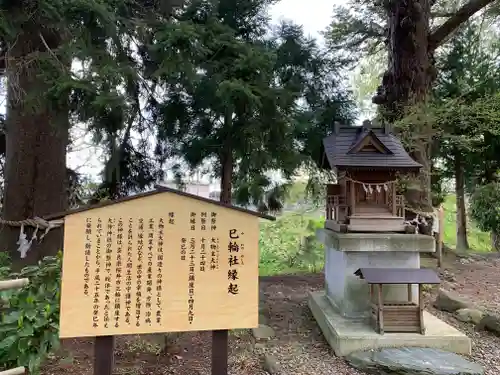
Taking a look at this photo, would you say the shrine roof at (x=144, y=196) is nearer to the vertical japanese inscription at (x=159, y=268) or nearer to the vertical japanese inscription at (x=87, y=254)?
the vertical japanese inscription at (x=87, y=254)

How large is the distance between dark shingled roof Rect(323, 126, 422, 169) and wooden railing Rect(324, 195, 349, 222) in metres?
0.54

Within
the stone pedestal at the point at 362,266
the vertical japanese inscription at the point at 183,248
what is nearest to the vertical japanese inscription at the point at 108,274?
the vertical japanese inscription at the point at 183,248

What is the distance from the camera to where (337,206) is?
18.3 ft

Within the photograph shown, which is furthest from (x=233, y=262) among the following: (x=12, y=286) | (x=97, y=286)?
(x=12, y=286)

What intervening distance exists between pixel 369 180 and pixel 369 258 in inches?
40.6

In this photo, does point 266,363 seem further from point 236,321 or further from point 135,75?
point 135,75

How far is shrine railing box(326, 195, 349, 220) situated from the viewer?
17.9 ft

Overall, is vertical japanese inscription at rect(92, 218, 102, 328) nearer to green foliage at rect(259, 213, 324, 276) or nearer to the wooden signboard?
the wooden signboard

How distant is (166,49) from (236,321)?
A: 2.92m

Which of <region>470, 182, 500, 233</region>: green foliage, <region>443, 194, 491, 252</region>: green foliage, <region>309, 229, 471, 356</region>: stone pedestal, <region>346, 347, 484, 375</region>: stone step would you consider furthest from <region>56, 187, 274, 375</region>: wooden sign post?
<region>443, 194, 491, 252</region>: green foliage

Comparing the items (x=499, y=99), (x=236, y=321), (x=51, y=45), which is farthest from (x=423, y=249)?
(x=51, y=45)

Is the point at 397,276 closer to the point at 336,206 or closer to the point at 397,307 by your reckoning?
the point at 397,307

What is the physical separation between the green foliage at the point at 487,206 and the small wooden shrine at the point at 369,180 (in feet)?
21.3

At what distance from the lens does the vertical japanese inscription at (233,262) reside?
317 cm
